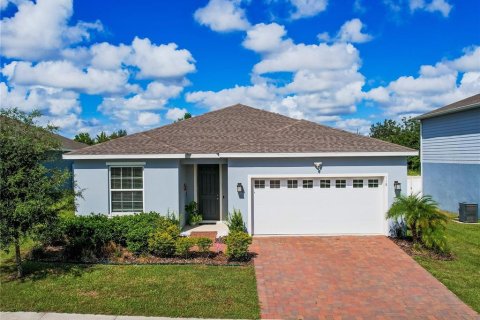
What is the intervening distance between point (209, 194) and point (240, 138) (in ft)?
9.09

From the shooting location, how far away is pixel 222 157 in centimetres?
1363

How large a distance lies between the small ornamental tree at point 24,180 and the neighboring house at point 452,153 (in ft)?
56.8

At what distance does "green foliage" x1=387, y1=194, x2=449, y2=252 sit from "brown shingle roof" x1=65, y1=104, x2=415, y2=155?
7.96 feet

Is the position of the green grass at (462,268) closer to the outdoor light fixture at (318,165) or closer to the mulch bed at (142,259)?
the outdoor light fixture at (318,165)

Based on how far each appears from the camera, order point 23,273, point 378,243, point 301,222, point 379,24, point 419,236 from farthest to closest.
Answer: point 379,24, point 301,222, point 378,243, point 419,236, point 23,273

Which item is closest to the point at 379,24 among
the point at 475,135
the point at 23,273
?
the point at 475,135

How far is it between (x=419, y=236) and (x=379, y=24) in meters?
10.2

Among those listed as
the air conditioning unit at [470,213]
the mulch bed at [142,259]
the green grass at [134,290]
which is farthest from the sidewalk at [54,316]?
the air conditioning unit at [470,213]

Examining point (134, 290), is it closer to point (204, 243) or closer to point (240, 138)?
point (204, 243)

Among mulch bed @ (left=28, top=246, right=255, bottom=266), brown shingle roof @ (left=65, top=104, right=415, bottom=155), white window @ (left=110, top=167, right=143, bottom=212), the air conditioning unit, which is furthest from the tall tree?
the air conditioning unit

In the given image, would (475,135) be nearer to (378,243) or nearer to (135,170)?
(378,243)

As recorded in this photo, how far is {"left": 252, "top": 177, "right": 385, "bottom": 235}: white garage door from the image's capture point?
13.6 metres

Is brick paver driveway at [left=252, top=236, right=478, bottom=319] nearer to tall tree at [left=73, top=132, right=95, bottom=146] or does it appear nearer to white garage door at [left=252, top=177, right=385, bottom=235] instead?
white garage door at [left=252, top=177, right=385, bottom=235]

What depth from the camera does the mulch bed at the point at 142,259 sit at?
1027 centimetres
